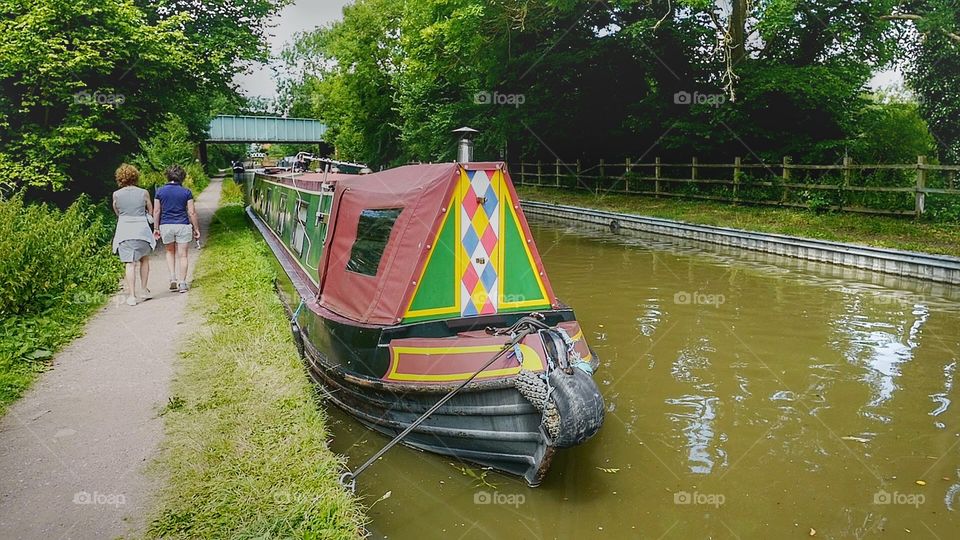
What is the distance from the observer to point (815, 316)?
8664 mm

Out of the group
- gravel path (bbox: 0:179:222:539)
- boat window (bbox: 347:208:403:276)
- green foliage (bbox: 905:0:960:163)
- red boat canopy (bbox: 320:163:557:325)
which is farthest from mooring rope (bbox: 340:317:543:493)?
green foliage (bbox: 905:0:960:163)

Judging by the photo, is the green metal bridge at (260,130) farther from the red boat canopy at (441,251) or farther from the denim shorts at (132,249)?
the red boat canopy at (441,251)

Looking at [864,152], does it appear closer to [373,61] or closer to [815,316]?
[815,316]

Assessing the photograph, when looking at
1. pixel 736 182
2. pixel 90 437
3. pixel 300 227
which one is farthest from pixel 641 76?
pixel 90 437

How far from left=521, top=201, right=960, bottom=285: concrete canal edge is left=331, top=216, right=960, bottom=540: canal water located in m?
1.20

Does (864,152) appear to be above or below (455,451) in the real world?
above

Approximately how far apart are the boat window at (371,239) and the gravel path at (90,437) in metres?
1.79

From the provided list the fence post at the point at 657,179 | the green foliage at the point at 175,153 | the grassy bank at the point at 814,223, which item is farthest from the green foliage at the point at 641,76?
the green foliage at the point at 175,153

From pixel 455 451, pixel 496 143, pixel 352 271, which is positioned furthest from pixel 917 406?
pixel 496 143

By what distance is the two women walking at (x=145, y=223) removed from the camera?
7918 mm

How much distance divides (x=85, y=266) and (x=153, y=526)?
6.99 m

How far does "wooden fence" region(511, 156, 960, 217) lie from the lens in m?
14.1

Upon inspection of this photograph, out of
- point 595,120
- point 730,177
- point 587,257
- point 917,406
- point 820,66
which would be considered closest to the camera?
point 917,406

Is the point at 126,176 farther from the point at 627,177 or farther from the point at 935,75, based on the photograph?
the point at 935,75
